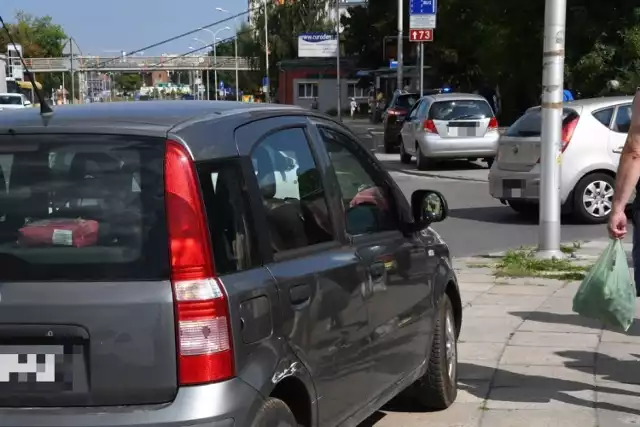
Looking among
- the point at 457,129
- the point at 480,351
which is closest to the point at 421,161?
the point at 457,129

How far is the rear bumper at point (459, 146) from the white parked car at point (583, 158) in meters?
8.47

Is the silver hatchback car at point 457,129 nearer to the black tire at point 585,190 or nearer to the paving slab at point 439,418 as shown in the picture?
the black tire at point 585,190

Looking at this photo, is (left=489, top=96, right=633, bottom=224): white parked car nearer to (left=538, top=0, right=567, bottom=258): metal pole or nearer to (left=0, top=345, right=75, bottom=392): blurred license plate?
(left=538, top=0, right=567, bottom=258): metal pole

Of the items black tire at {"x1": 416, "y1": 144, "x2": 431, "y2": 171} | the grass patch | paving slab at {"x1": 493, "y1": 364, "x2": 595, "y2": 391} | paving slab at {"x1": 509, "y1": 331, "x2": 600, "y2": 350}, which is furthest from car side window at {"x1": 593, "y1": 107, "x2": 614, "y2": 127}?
black tire at {"x1": 416, "y1": 144, "x2": 431, "y2": 171}

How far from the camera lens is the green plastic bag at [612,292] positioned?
5.55 metres

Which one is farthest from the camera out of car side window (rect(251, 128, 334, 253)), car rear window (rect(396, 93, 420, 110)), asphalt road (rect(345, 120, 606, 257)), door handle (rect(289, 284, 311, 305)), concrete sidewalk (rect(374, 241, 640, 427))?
car rear window (rect(396, 93, 420, 110))

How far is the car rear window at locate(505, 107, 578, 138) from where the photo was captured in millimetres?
13367

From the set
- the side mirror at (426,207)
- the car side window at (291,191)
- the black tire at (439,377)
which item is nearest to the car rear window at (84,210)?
the car side window at (291,191)

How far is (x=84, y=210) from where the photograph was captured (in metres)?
3.31

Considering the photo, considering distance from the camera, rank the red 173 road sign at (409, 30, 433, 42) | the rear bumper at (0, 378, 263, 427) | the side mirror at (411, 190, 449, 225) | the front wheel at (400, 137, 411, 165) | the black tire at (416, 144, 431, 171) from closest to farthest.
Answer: the rear bumper at (0, 378, 263, 427) < the side mirror at (411, 190, 449, 225) < the black tire at (416, 144, 431, 171) < the front wheel at (400, 137, 411, 165) < the red 173 road sign at (409, 30, 433, 42)

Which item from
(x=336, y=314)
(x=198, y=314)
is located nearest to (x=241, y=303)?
(x=198, y=314)

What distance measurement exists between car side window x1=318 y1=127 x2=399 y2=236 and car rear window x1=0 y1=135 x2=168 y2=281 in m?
1.37

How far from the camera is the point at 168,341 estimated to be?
3158 mm

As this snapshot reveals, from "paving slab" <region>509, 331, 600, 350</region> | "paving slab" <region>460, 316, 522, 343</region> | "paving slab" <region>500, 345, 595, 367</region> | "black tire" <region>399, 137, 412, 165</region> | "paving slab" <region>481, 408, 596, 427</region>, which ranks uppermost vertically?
"paving slab" <region>481, 408, 596, 427</region>
